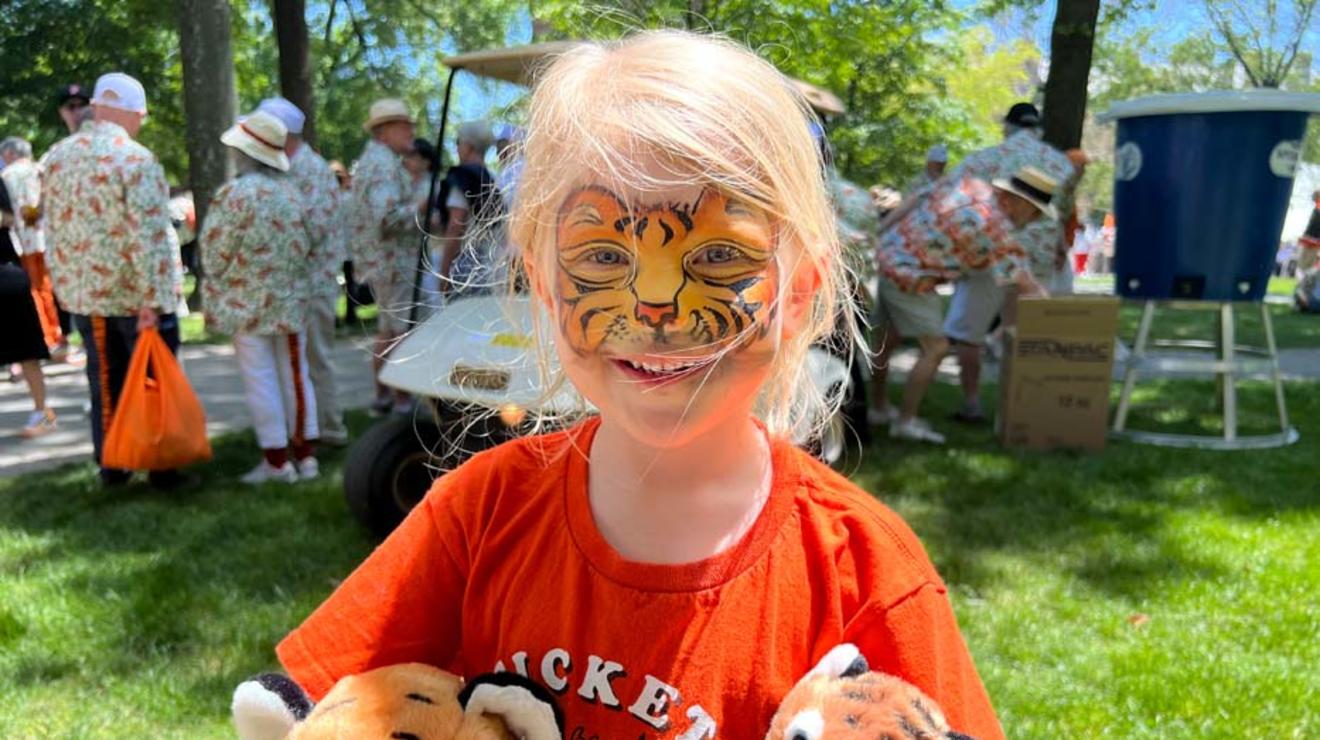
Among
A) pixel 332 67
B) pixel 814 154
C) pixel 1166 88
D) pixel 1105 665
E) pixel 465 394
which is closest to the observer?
pixel 814 154

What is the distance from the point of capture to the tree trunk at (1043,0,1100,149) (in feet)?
28.8

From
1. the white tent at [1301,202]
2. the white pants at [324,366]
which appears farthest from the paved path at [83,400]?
the white tent at [1301,202]

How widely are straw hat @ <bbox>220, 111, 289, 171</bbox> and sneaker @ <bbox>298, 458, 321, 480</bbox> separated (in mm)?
1545

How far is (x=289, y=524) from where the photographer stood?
15.0 ft

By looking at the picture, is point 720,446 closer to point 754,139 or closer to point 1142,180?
point 754,139

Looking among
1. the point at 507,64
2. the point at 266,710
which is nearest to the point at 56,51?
the point at 507,64

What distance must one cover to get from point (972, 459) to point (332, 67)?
21.9 metres

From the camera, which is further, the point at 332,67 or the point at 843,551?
the point at 332,67

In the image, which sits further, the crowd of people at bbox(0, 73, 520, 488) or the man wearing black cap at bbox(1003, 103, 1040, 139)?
the man wearing black cap at bbox(1003, 103, 1040, 139)

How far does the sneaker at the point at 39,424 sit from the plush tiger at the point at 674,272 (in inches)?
256

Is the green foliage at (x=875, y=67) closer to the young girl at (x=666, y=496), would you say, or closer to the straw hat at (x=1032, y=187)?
the straw hat at (x=1032, y=187)

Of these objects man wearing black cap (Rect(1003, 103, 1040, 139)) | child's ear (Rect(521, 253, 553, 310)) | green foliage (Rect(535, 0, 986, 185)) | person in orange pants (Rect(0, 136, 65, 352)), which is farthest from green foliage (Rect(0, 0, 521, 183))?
child's ear (Rect(521, 253, 553, 310))

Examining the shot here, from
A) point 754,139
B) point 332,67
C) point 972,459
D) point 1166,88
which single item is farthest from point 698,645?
point 1166,88

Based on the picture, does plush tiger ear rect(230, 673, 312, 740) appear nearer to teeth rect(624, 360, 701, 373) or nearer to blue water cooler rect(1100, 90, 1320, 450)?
teeth rect(624, 360, 701, 373)
